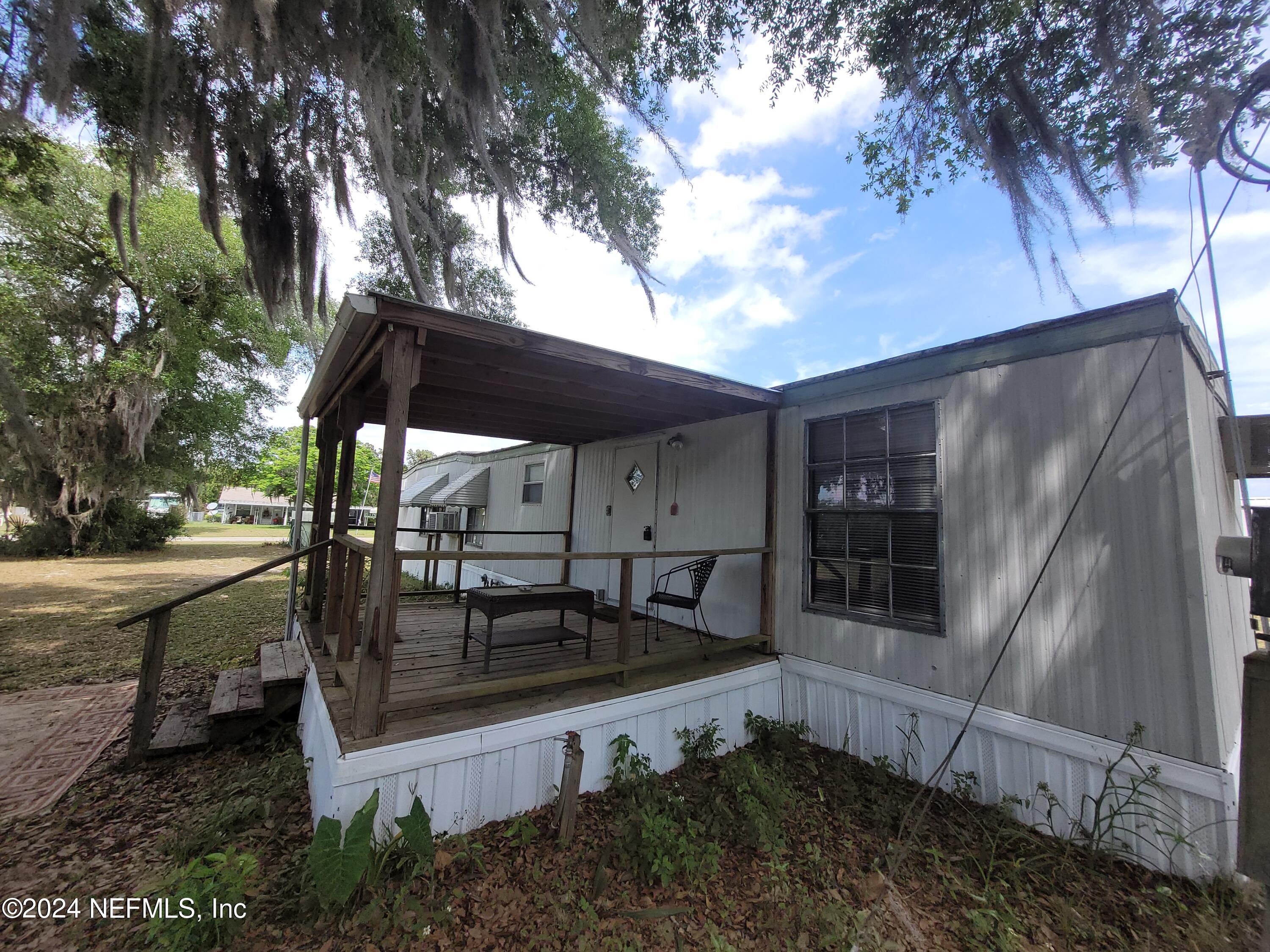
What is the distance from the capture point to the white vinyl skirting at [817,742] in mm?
2391

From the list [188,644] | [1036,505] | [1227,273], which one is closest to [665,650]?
[1036,505]

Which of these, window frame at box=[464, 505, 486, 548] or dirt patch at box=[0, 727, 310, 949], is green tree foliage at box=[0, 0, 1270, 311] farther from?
window frame at box=[464, 505, 486, 548]

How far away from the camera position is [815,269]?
9.12 m

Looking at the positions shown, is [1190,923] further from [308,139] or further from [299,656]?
[308,139]

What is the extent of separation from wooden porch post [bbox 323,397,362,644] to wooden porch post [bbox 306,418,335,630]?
65 cm

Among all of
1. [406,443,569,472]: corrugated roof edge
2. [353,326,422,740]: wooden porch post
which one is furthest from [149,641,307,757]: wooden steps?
[406,443,569,472]: corrugated roof edge

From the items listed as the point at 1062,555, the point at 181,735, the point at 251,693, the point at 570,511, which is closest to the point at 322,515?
the point at 251,693

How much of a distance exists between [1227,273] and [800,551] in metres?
2.97

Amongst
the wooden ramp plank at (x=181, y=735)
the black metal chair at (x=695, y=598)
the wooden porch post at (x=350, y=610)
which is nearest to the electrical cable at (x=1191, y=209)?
the black metal chair at (x=695, y=598)

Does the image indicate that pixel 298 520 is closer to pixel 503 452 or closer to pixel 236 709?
pixel 236 709

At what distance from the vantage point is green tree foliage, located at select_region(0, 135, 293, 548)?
10.5 metres

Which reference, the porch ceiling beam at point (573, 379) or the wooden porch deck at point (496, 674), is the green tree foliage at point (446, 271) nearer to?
the porch ceiling beam at point (573, 379)

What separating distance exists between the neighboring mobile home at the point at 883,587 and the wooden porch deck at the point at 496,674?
3cm

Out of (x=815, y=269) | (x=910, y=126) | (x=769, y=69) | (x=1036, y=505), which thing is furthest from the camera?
(x=815, y=269)
